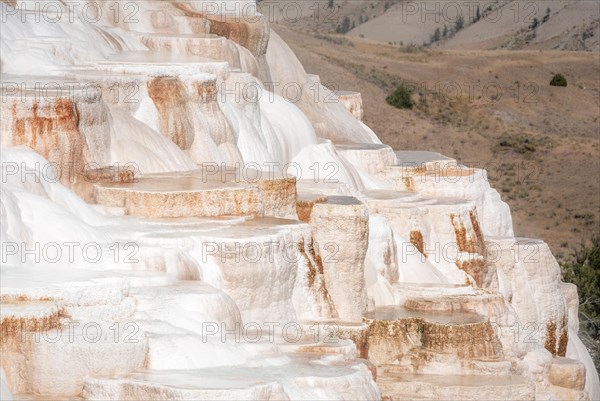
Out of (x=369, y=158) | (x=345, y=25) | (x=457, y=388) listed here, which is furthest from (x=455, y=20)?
(x=457, y=388)

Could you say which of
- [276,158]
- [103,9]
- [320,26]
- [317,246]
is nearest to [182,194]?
[317,246]

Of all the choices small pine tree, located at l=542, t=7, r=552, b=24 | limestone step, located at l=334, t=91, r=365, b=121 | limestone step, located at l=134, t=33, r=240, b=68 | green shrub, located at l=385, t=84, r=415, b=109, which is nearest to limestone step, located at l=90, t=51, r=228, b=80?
limestone step, located at l=134, t=33, r=240, b=68

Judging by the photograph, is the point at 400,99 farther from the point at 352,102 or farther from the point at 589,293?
the point at 352,102

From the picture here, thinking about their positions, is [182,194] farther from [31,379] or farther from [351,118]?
[351,118]

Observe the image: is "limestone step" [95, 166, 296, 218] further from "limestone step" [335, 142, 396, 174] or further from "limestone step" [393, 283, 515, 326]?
"limestone step" [335, 142, 396, 174]

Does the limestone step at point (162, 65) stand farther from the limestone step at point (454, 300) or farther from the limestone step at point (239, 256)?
the limestone step at point (454, 300)

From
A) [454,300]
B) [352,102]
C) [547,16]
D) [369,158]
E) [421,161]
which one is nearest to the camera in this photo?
[454,300]

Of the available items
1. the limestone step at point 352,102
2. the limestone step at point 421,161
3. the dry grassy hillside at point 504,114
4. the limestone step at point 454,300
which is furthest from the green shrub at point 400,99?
the limestone step at point 454,300
